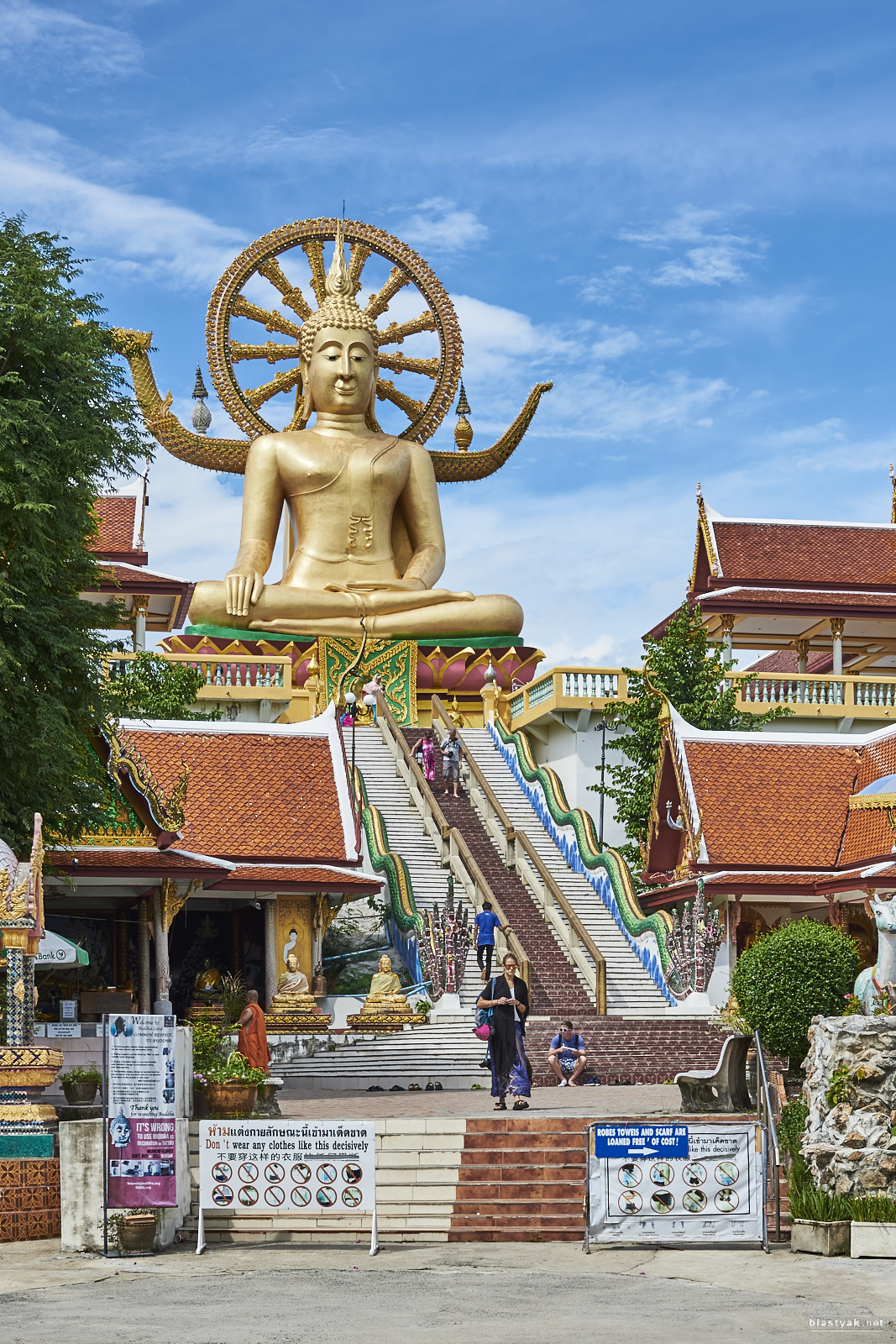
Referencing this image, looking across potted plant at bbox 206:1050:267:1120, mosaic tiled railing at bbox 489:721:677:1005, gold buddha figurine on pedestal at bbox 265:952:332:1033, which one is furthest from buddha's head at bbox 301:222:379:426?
potted plant at bbox 206:1050:267:1120

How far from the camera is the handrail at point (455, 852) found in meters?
25.5

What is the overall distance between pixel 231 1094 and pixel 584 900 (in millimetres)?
13992

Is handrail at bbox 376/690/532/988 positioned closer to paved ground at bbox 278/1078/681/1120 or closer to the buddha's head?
paved ground at bbox 278/1078/681/1120

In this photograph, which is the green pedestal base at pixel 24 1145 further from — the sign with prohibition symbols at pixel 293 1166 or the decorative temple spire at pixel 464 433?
the decorative temple spire at pixel 464 433

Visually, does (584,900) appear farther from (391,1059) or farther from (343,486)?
(343,486)

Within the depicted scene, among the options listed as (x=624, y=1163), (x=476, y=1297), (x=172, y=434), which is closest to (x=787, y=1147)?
(x=624, y=1163)

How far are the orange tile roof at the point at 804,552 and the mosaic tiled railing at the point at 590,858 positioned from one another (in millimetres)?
9163

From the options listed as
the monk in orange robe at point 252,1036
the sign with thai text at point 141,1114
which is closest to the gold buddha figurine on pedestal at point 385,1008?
the monk in orange robe at point 252,1036

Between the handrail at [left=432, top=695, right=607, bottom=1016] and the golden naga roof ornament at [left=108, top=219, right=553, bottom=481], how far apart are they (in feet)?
37.4

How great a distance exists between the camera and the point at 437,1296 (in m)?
11.9

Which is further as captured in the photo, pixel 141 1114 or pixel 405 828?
pixel 405 828

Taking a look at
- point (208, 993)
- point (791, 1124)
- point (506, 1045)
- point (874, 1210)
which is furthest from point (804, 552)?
point (874, 1210)

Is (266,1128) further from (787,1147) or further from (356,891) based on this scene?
(356,891)

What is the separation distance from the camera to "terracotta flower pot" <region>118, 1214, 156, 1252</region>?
13.8m
